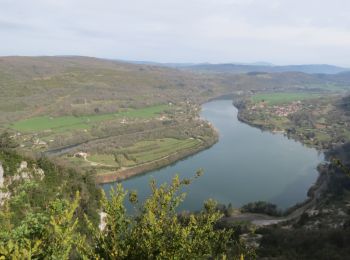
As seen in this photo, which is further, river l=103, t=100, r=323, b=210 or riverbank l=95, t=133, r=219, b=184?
riverbank l=95, t=133, r=219, b=184

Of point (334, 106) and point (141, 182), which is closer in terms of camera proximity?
point (141, 182)

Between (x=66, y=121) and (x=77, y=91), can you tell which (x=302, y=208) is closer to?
(x=66, y=121)

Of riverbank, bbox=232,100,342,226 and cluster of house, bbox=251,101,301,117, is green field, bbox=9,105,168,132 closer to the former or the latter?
cluster of house, bbox=251,101,301,117

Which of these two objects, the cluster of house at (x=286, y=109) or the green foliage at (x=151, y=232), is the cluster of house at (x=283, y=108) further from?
the green foliage at (x=151, y=232)

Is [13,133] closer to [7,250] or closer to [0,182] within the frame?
[0,182]

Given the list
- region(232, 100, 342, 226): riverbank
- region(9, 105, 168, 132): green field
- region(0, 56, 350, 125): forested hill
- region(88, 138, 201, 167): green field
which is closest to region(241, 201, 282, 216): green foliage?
region(232, 100, 342, 226): riverbank

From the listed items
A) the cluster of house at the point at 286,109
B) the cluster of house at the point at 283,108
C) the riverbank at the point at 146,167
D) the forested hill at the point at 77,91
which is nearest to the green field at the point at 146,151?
the riverbank at the point at 146,167

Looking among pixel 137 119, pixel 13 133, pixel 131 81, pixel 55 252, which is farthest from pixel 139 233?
pixel 131 81
